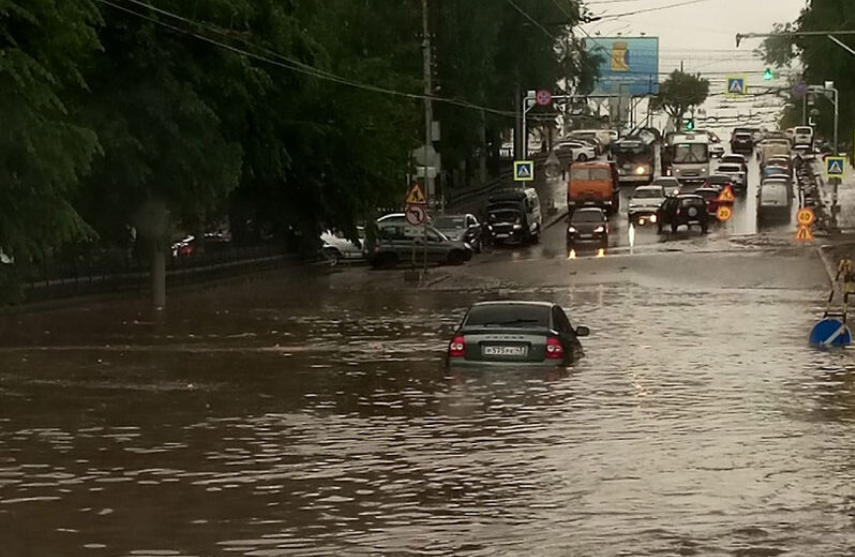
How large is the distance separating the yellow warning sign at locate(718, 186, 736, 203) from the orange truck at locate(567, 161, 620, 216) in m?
5.29

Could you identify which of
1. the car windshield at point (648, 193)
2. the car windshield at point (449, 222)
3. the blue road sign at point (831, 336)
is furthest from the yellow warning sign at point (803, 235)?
the blue road sign at point (831, 336)

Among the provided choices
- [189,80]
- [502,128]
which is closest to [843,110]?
[502,128]

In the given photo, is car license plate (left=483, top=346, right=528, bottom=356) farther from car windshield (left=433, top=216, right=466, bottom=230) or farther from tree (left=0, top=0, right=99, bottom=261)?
car windshield (left=433, top=216, right=466, bottom=230)

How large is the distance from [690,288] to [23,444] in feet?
109

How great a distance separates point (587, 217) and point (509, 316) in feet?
143

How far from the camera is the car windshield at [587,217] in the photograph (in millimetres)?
69125

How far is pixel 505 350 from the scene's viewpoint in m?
26.2

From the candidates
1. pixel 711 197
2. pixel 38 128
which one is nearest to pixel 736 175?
pixel 711 197

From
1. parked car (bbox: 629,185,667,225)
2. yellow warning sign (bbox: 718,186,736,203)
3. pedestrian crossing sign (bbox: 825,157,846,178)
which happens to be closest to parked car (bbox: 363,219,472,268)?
pedestrian crossing sign (bbox: 825,157,846,178)

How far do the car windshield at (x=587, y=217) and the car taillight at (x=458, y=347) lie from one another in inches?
1687

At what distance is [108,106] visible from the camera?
40.5 meters

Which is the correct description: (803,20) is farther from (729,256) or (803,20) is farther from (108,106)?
(108,106)

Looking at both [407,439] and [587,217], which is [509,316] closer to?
[407,439]

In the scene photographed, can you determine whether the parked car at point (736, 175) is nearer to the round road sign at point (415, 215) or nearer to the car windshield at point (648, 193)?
the car windshield at point (648, 193)
